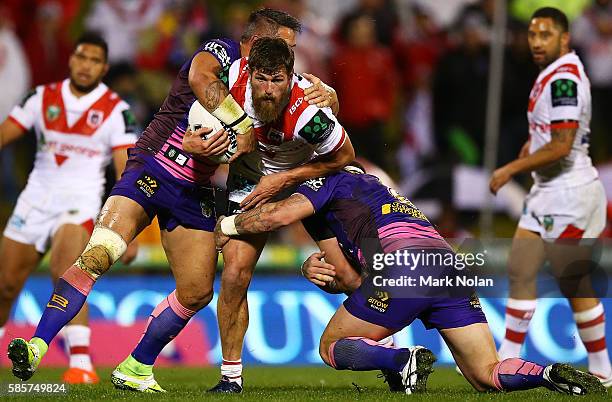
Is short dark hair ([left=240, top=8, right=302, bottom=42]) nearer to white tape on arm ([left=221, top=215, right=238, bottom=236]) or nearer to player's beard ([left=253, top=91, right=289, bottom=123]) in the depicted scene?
player's beard ([left=253, top=91, right=289, bottom=123])

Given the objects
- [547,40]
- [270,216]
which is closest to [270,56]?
[270,216]

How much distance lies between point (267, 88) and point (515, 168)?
116 inches

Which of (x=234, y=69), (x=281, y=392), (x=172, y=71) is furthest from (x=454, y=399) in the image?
(x=172, y=71)

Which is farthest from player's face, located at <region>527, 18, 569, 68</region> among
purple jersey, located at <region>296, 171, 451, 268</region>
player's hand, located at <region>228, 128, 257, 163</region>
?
player's hand, located at <region>228, 128, 257, 163</region>

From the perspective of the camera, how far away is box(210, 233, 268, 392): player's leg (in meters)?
→ 8.47

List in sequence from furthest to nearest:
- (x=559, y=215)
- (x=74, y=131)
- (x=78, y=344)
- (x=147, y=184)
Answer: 1. (x=74, y=131)
2. (x=559, y=215)
3. (x=78, y=344)
4. (x=147, y=184)

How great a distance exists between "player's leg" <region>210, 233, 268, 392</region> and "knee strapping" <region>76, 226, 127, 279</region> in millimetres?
749

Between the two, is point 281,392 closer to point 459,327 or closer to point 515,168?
point 459,327

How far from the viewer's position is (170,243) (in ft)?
29.2

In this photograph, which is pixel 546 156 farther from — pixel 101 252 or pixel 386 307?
pixel 101 252

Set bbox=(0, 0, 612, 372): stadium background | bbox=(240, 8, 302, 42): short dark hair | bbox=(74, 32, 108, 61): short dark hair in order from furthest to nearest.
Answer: bbox=(0, 0, 612, 372): stadium background → bbox=(74, 32, 108, 61): short dark hair → bbox=(240, 8, 302, 42): short dark hair

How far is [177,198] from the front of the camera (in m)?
8.73

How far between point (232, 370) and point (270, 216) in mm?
1173

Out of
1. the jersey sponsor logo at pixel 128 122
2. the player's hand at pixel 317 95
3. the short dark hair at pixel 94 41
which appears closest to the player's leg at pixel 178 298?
the player's hand at pixel 317 95
